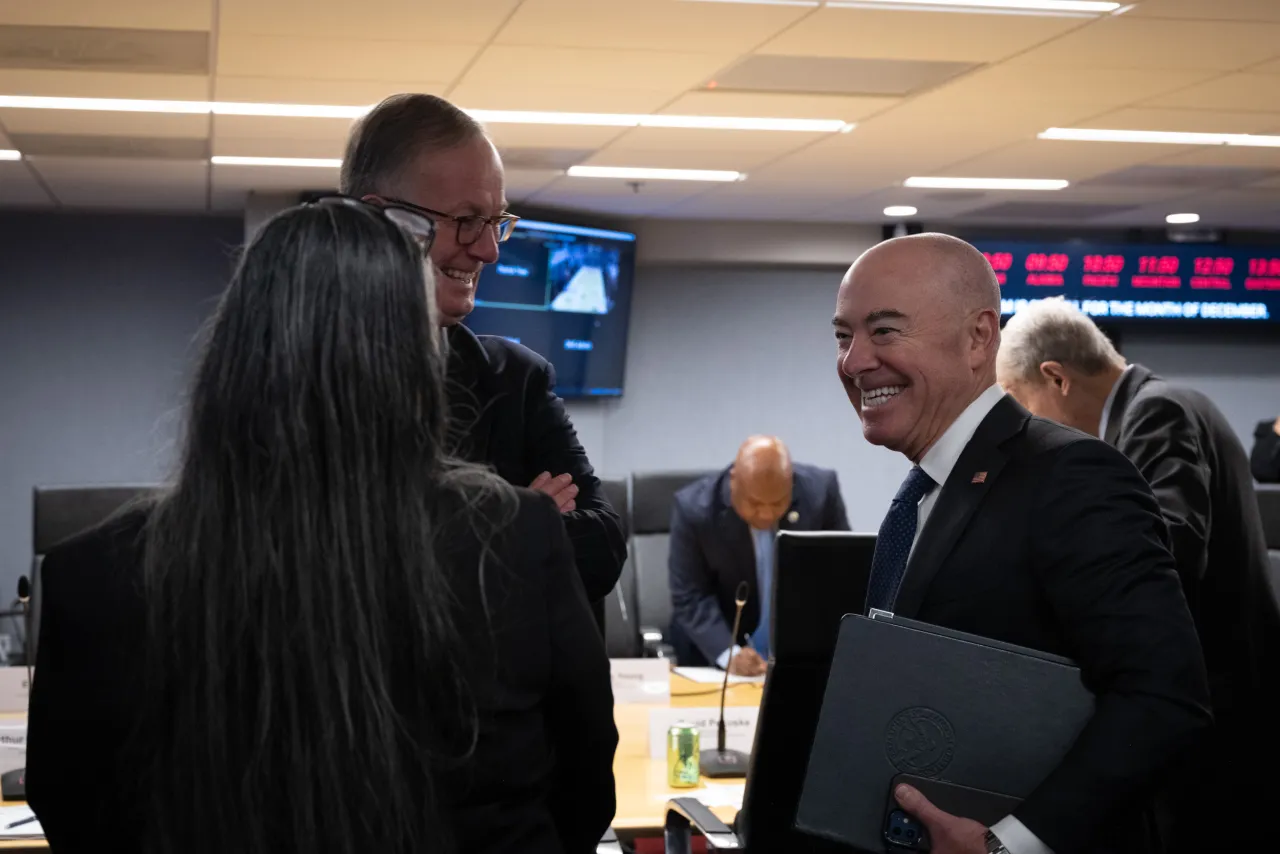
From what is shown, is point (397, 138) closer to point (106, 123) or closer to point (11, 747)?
point (11, 747)

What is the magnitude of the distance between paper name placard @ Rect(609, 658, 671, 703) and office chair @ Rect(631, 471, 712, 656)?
1.58m

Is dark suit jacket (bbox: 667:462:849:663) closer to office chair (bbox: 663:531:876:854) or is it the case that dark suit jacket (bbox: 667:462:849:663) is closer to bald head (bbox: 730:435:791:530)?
bald head (bbox: 730:435:791:530)

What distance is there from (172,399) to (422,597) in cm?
36

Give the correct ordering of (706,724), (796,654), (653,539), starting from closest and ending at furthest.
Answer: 1. (796,654)
2. (706,724)
3. (653,539)

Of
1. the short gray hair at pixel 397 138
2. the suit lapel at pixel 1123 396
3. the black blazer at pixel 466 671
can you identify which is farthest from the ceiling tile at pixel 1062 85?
the black blazer at pixel 466 671

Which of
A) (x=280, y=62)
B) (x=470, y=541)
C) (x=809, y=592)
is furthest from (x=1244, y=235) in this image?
(x=470, y=541)

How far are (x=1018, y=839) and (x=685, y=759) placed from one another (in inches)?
54.3

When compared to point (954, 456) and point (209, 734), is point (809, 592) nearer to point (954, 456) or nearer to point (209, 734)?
point (954, 456)

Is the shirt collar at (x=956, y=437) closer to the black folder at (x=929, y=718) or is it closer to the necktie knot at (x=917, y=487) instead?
the necktie knot at (x=917, y=487)

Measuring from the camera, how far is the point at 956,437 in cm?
179

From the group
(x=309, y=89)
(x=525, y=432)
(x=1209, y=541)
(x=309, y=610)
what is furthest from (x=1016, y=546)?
(x=309, y=89)

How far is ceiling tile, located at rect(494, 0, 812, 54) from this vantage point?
3660mm

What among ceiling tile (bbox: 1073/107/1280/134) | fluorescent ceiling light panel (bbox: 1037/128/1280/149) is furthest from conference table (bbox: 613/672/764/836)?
fluorescent ceiling light panel (bbox: 1037/128/1280/149)

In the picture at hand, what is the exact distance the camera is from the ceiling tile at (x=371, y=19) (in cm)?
364
